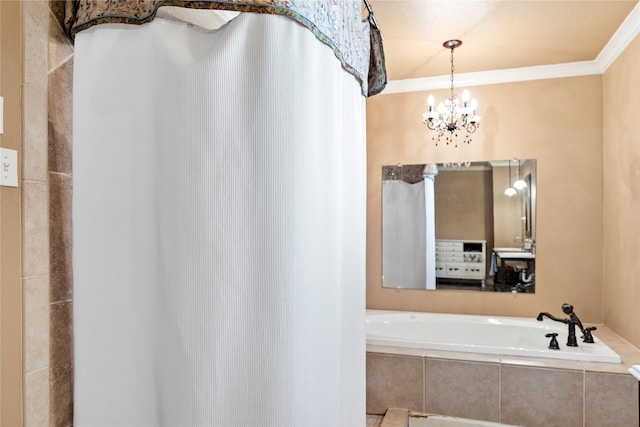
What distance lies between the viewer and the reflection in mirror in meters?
3.70

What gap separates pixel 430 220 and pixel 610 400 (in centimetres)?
198

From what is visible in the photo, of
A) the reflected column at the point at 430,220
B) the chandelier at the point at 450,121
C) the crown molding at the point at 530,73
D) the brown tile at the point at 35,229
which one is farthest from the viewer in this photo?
the reflected column at the point at 430,220

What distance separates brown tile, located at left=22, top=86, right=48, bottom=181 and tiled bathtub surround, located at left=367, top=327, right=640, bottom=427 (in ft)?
6.93

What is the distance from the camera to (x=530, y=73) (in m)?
3.66

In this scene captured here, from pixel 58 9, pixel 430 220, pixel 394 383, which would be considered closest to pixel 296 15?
pixel 58 9

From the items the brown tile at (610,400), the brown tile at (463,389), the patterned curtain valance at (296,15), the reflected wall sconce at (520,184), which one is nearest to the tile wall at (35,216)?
the patterned curtain valance at (296,15)

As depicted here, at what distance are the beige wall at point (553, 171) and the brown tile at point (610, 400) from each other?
4.39ft

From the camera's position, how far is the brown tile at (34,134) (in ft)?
3.78

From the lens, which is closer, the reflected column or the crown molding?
the crown molding

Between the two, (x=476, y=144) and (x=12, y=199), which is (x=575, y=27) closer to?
(x=476, y=144)

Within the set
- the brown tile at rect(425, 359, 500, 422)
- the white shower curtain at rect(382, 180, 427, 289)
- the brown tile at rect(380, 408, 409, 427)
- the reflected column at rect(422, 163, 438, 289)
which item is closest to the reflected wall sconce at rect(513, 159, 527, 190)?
the reflected column at rect(422, 163, 438, 289)

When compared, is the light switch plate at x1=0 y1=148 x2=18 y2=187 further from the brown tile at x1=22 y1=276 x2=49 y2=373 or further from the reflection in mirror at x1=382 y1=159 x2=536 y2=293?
the reflection in mirror at x1=382 y1=159 x2=536 y2=293

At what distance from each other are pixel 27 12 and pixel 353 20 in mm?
978

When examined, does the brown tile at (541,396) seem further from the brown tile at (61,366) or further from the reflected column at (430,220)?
the brown tile at (61,366)
